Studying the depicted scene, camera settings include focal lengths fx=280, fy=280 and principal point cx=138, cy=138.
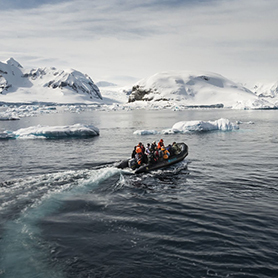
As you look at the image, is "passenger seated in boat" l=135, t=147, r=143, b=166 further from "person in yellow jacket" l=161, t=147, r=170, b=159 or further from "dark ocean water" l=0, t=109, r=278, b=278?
"person in yellow jacket" l=161, t=147, r=170, b=159

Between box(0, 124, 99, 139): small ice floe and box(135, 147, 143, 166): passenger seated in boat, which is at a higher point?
box(0, 124, 99, 139): small ice floe

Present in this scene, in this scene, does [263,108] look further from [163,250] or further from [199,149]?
[163,250]

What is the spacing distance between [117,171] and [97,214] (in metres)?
7.04

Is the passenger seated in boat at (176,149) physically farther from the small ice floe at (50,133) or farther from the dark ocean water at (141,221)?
the small ice floe at (50,133)

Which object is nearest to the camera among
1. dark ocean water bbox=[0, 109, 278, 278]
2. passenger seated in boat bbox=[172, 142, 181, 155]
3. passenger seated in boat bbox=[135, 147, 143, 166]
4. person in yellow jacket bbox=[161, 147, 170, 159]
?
dark ocean water bbox=[0, 109, 278, 278]

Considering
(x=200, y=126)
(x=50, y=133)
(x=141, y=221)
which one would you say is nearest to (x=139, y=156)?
(x=141, y=221)

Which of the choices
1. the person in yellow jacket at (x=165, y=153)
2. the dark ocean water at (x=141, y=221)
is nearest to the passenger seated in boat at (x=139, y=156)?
the dark ocean water at (x=141, y=221)

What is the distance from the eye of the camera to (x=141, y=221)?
12.2 metres

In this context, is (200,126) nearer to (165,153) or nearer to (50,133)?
(50,133)

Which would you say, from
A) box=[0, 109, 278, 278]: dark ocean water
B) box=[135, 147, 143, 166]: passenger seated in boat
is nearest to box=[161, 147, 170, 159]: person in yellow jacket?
box=[0, 109, 278, 278]: dark ocean water

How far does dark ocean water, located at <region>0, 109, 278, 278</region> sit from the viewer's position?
9047mm

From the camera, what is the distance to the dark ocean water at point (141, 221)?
9047 millimetres

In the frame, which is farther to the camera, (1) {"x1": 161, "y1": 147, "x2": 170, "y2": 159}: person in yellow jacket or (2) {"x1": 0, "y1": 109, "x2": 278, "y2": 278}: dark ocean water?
(1) {"x1": 161, "y1": 147, "x2": 170, "y2": 159}: person in yellow jacket

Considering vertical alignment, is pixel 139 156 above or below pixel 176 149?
below
